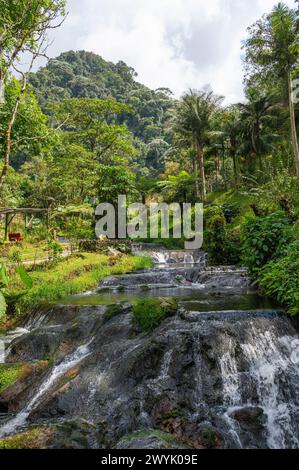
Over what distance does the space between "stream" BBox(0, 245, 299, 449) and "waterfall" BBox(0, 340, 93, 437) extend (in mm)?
24

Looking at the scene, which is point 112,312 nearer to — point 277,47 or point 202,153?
point 277,47

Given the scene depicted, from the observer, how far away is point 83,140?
28.0 metres

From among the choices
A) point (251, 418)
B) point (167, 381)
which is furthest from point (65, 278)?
A: point (251, 418)

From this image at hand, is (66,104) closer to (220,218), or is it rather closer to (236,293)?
(220,218)

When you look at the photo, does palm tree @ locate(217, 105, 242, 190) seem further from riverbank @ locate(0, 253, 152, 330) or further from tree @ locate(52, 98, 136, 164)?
riverbank @ locate(0, 253, 152, 330)

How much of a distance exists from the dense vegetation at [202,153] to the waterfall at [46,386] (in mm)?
3006

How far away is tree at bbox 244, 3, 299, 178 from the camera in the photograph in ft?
67.6

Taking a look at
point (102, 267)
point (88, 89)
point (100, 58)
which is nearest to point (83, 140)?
point (102, 267)

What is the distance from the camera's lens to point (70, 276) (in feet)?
48.5

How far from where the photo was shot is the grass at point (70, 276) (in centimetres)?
1223

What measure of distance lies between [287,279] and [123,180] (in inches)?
727

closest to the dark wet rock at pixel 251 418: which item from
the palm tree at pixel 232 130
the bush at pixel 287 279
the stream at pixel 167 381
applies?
the stream at pixel 167 381

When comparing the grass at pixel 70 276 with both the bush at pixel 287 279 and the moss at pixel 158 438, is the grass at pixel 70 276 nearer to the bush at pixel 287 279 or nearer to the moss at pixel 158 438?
the bush at pixel 287 279

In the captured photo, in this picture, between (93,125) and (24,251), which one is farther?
(93,125)
